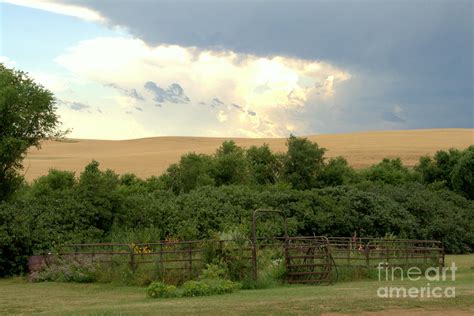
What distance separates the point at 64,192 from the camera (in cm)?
3619

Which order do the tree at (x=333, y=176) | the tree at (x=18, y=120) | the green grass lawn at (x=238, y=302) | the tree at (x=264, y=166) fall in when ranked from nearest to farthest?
the green grass lawn at (x=238, y=302) < the tree at (x=18, y=120) < the tree at (x=333, y=176) < the tree at (x=264, y=166)

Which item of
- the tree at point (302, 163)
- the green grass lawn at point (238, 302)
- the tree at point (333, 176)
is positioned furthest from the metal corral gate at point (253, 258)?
the tree at point (333, 176)

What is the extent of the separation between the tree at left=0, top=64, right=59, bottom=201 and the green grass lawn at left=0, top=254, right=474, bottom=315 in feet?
50.6

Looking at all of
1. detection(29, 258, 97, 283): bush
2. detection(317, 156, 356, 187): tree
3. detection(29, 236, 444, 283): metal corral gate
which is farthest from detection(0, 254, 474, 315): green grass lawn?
detection(317, 156, 356, 187): tree

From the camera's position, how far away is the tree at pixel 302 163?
58438mm

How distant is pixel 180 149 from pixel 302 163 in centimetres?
7337

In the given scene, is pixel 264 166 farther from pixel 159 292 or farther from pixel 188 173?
pixel 159 292

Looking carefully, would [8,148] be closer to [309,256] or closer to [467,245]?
[309,256]

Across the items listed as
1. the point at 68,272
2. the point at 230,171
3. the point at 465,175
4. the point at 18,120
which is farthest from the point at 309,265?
the point at 465,175

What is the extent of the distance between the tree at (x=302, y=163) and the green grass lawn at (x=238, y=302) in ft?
114

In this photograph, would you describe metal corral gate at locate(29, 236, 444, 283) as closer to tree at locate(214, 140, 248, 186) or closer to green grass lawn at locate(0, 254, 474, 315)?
green grass lawn at locate(0, 254, 474, 315)

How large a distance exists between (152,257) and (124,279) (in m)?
1.62

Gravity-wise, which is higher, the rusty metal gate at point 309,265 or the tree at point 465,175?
the tree at point 465,175

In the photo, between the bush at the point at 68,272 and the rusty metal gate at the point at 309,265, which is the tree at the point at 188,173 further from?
the rusty metal gate at the point at 309,265
